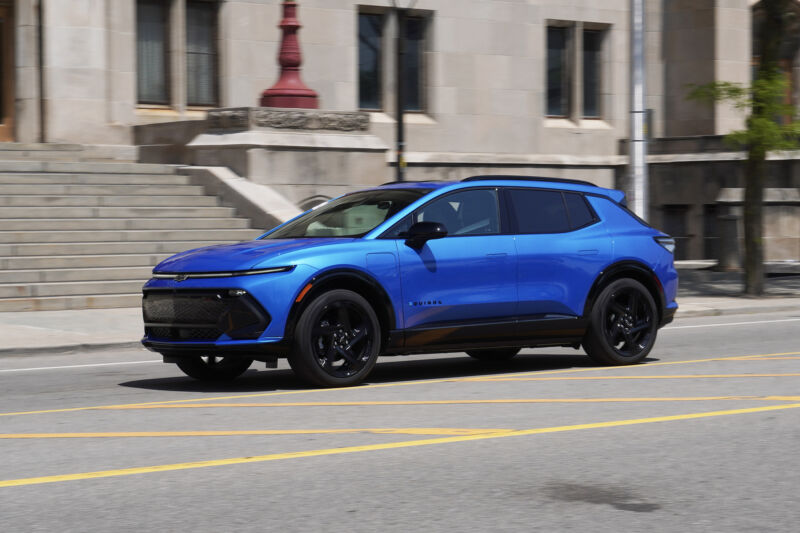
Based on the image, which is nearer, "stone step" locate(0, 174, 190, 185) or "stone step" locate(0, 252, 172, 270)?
"stone step" locate(0, 252, 172, 270)

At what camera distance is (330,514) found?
5730 mm

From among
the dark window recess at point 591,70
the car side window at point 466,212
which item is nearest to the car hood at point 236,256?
the car side window at point 466,212

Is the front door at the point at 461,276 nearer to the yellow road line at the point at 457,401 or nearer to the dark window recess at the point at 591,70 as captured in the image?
the yellow road line at the point at 457,401

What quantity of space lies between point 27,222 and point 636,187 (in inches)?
357

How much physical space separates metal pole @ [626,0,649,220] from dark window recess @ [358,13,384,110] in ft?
37.0

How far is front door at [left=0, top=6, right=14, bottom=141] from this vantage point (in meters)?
25.5

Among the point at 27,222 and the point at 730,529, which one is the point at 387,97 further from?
the point at 730,529

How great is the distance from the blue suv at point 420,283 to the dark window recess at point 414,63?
19.6 metres

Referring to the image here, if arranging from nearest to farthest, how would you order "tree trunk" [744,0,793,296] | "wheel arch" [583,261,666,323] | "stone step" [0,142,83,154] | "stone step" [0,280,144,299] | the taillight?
"wheel arch" [583,261,666,323]
the taillight
"stone step" [0,280,144,299]
"tree trunk" [744,0,793,296]
"stone step" [0,142,83,154]

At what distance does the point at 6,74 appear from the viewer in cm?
2581

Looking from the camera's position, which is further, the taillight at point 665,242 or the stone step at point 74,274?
the stone step at point 74,274

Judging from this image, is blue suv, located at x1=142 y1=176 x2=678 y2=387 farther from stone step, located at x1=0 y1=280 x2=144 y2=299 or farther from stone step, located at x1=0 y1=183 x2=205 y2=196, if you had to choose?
stone step, located at x1=0 y1=183 x2=205 y2=196

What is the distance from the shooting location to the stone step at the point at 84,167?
2123 cm

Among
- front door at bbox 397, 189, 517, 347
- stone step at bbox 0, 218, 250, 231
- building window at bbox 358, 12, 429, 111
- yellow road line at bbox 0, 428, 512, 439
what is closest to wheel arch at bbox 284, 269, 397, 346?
front door at bbox 397, 189, 517, 347
